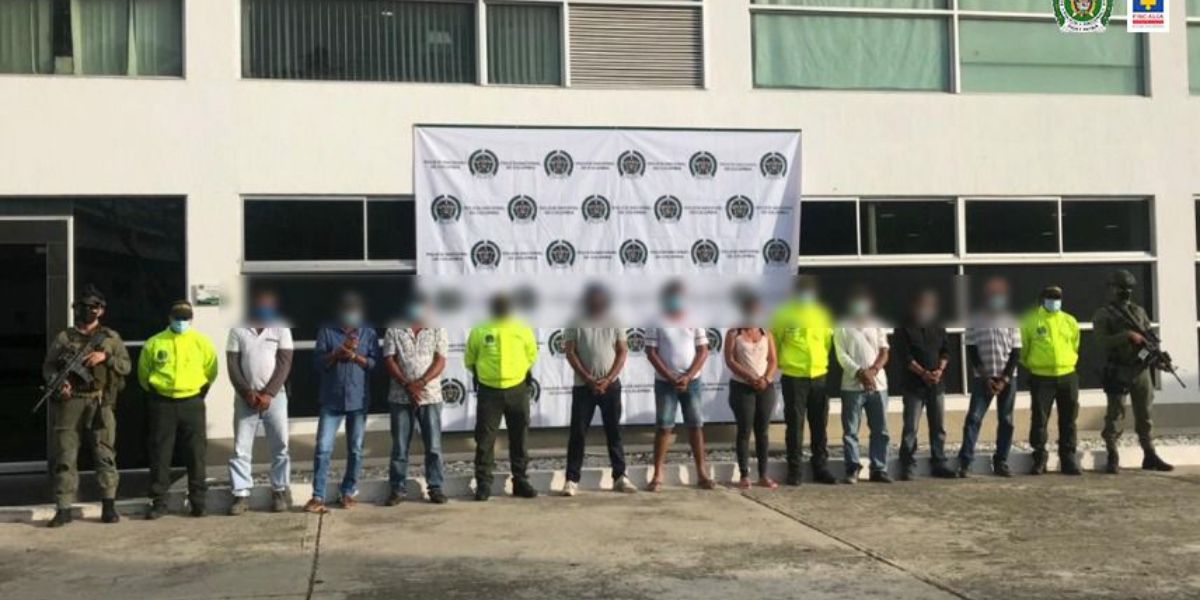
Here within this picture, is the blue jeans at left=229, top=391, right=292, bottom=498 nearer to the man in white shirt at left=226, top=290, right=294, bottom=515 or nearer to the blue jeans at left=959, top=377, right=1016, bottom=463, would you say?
the man in white shirt at left=226, top=290, right=294, bottom=515

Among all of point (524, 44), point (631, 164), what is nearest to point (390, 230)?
point (524, 44)

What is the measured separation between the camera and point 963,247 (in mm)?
13320

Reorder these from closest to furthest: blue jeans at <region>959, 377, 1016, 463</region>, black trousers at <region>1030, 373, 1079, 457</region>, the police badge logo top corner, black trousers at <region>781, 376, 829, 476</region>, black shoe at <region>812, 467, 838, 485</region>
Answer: black trousers at <region>781, 376, 829, 476</region>
black shoe at <region>812, 467, 838, 485</region>
blue jeans at <region>959, 377, 1016, 463</region>
black trousers at <region>1030, 373, 1079, 457</region>
the police badge logo top corner

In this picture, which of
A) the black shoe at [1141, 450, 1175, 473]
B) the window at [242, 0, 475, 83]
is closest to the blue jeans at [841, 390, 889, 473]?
the black shoe at [1141, 450, 1175, 473]

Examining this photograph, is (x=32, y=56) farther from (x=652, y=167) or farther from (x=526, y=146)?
(x=652, y=167)

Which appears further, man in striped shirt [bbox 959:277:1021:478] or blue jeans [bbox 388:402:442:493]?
man in striped shirt [bbox 959:277:1021:478]

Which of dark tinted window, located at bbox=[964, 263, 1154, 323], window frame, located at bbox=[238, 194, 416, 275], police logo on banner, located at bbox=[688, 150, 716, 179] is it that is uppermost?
police logo on banner, located at bbox=[688, 150, 716, 179]

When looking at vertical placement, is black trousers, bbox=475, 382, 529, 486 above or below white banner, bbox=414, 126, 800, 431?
below

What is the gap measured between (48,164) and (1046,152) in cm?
1122

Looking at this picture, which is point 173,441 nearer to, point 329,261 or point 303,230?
point 329,261

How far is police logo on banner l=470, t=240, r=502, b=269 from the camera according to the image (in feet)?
39.8

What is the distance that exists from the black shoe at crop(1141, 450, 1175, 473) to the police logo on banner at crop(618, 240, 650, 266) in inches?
219

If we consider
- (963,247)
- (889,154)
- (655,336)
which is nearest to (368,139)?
(655,336)

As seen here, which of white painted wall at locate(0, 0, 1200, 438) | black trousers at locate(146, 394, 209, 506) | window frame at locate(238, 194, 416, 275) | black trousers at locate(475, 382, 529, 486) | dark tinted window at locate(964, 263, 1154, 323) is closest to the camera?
black trousers at locate(146, 394, 209, 506)
